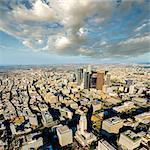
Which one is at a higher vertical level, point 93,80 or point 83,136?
point 93,80

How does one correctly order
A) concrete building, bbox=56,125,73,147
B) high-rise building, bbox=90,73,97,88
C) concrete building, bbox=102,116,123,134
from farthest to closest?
high-rise building, bbox=90,73,97,88, concrete building, bbox=102,116,123,134, concrete building, bbox=56,125,73,147

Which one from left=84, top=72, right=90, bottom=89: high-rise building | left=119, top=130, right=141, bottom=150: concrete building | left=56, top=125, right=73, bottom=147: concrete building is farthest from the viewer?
left=84, top=72, right=90, bottom=89: high-rise building

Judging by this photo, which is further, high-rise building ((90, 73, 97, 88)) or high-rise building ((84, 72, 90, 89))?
high-rise building ((90, 73, 97, 88))

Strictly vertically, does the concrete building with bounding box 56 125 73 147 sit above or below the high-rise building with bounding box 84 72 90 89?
below

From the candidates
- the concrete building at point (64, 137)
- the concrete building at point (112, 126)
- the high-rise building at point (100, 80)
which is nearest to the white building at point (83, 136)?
the concrete building at point (64, 137)

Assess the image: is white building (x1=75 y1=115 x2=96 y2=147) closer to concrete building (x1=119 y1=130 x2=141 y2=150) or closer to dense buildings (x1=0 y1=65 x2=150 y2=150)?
dense buildings (x1=0 y1=65 x2=150 y2=150)

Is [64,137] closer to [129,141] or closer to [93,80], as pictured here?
[129,141]

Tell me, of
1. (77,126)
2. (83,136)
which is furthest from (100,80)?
(83,136)

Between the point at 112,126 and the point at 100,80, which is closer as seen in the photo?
the point at 112,126

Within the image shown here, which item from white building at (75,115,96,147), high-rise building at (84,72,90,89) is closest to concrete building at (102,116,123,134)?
white building at (75,115,96,147)

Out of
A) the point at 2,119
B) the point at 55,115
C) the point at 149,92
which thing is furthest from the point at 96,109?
the point at 149,92

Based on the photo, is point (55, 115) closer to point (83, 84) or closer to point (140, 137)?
point (140, 137)
